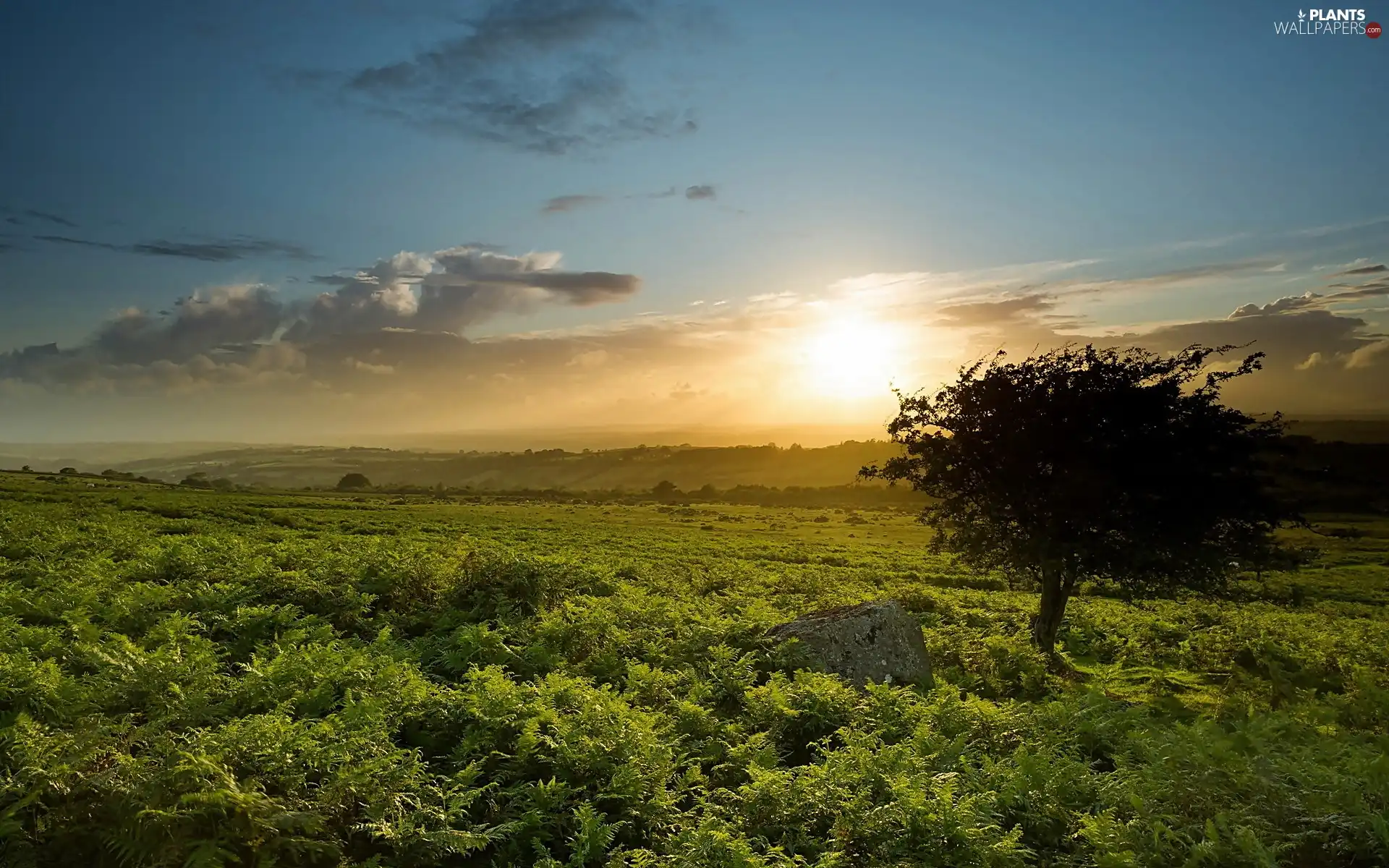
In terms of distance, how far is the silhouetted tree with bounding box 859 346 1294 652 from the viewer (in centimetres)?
1762

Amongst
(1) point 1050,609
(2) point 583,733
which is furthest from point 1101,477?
(2) point 583,733

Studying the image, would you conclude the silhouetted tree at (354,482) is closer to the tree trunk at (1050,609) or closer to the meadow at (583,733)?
the meadow at (583,733)

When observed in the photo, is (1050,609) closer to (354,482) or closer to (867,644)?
(867,644)

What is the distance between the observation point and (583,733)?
392 inches

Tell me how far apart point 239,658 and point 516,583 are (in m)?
6.94

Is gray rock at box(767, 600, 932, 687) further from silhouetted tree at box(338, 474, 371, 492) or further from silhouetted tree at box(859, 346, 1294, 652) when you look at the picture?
silhouetted tree at box(338, 474, 371, 492)

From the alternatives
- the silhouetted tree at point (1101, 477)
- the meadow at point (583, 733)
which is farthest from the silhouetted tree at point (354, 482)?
the silhouetted tree at point (1101, 477)

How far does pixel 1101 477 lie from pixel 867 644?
7.74 metres

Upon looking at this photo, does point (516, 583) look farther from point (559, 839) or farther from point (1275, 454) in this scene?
point (1275, 454)

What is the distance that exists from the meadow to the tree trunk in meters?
1.39

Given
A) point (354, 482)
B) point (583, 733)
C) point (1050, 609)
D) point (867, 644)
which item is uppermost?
point (583, 733)

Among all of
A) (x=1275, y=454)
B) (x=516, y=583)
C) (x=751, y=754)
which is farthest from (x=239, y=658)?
(x=1275, y=454)

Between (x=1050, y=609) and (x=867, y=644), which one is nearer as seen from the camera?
(x=867, y=644)

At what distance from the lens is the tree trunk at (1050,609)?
20344mm
